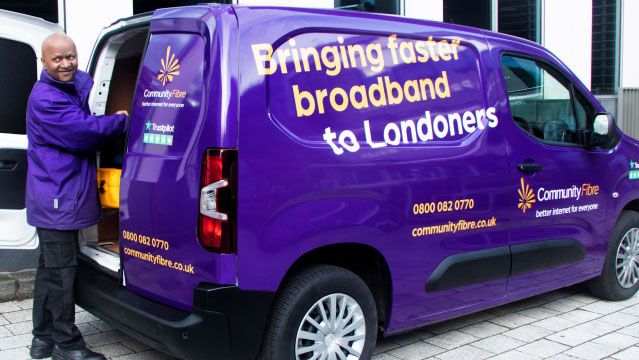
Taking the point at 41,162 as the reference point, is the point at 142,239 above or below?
below

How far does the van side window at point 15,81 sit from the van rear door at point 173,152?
6.42 ft

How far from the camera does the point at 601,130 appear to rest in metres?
4.95

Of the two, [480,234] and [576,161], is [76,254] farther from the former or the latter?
[576,161]

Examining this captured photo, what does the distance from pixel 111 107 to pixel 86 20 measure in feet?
7.09

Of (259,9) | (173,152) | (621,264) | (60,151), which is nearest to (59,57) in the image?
(60,151)

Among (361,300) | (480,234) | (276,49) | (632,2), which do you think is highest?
(632,2)

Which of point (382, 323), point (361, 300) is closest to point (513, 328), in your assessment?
point (382, 323)

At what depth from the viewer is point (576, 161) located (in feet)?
15.9

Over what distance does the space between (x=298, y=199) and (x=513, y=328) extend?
2333 mm

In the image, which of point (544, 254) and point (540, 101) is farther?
point (540, 101)

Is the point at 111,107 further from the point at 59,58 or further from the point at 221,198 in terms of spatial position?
the point at 221,198

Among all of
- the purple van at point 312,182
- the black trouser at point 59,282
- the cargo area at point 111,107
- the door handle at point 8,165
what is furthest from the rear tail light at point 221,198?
the door handle at point 8,165

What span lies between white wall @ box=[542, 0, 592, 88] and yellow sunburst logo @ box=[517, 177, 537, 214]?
722 centimetres

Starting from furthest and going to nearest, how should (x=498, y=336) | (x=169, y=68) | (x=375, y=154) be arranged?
(x=498, y=336) < (x=375, y=154) < (x=169, y=68)
